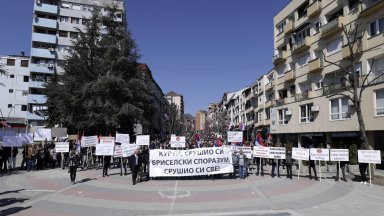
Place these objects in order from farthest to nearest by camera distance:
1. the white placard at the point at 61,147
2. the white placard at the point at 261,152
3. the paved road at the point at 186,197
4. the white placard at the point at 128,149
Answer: the white placard at the point at 61,147 < the white placard at the point at 128,149 < the white placard at the point at 261,152 < the paved road at the point at 186,197

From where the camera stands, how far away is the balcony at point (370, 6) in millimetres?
27484

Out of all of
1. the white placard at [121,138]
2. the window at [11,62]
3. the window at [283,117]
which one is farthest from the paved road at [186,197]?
the window at [11,62]

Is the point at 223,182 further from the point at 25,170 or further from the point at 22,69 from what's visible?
the point at 22,69

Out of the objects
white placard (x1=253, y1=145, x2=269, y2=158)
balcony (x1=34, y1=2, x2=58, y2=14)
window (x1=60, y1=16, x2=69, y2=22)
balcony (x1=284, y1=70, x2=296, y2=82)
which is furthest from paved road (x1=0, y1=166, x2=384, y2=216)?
window (x1=60, y1=16, x2=69, y2=22)

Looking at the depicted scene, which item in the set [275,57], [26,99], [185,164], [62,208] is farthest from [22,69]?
[62,208]

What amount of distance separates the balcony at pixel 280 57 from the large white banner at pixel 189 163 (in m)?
29.2

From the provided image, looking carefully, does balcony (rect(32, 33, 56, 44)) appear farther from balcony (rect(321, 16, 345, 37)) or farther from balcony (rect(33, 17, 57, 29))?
balcony (rect(321, 16, 345, 37))

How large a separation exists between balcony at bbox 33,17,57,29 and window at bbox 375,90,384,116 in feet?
181

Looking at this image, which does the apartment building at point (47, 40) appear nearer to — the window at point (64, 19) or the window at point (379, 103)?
the window at point (64, 19)

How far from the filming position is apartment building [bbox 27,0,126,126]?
202 ft

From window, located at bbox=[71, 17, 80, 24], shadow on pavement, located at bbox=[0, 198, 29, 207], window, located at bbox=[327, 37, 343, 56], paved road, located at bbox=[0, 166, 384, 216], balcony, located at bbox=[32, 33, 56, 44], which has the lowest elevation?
paved road, located at bbox=[0, 166, 384, 216]

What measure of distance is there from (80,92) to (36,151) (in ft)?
33.2

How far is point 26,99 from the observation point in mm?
65688

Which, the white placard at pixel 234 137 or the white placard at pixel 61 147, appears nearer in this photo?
the white placard at pixel 61 147
